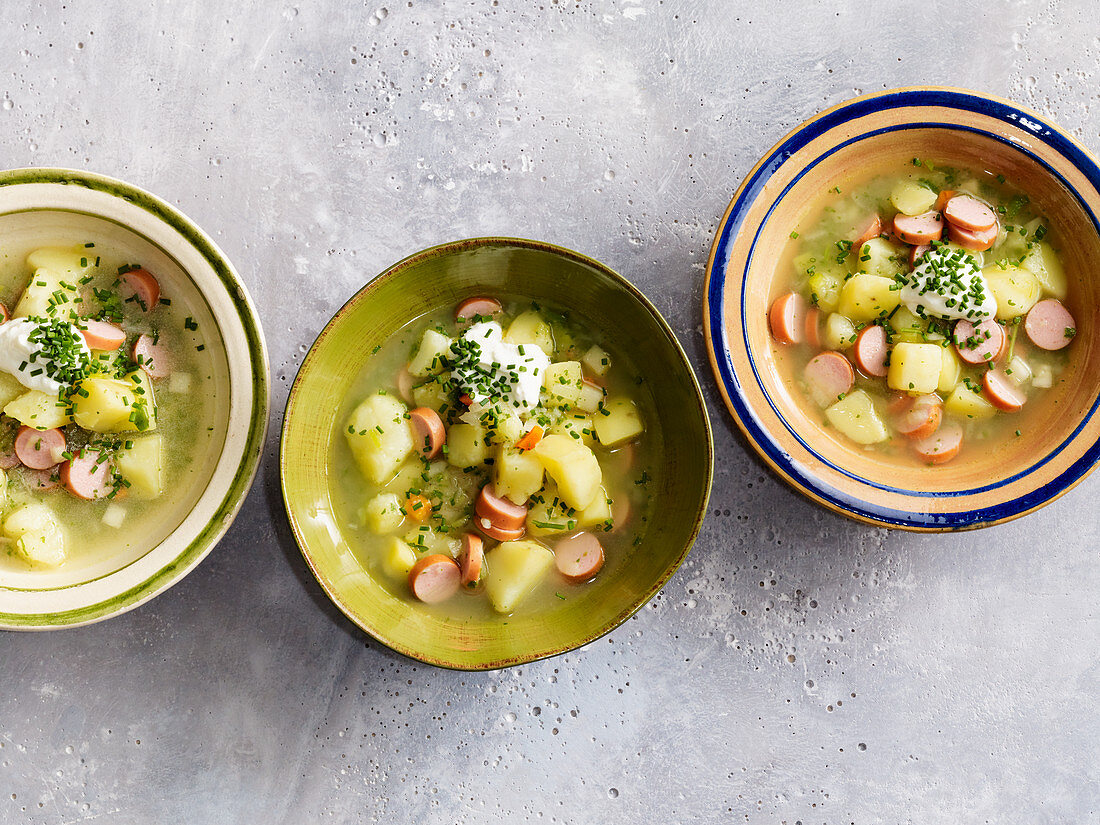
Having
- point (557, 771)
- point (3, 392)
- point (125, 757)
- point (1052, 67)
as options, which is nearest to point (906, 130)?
point (1052, 67)

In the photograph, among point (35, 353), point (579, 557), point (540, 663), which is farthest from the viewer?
point (540, 663)

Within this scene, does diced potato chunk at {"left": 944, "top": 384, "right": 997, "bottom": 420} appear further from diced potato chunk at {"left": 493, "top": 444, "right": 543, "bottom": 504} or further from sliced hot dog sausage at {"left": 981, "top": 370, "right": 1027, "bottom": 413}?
diced potato chunk at {"left": 493, "top": 444, "right": 543, "bottom": 504}

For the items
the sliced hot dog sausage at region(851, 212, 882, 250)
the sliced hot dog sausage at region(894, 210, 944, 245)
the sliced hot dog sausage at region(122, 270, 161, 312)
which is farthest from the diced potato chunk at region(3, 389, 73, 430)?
the sliced hot dog sausage at region(894, 210, 944, 245)

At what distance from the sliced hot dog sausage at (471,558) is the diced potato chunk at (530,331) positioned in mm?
516

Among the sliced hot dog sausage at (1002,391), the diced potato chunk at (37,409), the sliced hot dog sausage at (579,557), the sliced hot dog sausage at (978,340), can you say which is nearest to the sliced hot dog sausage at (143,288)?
the diced potato chunk at (37,409)

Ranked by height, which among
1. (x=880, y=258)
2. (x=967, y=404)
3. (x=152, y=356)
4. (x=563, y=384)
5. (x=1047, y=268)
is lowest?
(x=152, y=356)

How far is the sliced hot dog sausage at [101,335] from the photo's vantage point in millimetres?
2006

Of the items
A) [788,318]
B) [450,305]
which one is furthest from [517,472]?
[788,318]

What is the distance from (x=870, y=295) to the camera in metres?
2.19

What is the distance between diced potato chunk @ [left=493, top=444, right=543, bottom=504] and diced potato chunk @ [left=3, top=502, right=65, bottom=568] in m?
1.09

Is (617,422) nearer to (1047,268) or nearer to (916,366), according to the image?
(916,366)

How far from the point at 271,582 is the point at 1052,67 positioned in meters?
2.69

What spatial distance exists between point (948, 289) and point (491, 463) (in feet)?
4.11

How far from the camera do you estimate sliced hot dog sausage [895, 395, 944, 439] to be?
220cm
